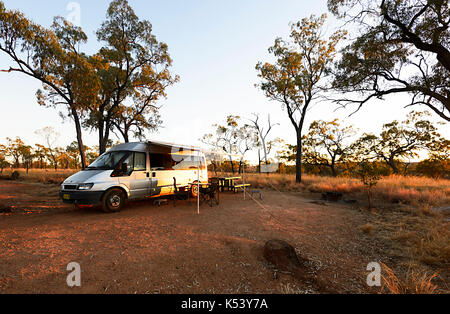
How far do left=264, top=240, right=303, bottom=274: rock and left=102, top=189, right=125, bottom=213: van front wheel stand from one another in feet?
17.4

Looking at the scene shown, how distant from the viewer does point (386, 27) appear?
7.78 m

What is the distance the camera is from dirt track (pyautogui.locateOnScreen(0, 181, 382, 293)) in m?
2.54

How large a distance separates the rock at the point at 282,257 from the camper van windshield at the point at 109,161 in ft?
18.5

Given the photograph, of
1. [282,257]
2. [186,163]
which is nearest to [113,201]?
[186,163]

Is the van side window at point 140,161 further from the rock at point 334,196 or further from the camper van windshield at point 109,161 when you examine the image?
the rock at point 334,196

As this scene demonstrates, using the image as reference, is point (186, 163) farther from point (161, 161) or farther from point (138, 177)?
point (138, 177)

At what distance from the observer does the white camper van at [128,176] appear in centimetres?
570

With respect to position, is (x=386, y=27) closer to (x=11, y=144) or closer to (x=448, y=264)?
(x=448, y=264)

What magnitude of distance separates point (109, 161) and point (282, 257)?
254 inches

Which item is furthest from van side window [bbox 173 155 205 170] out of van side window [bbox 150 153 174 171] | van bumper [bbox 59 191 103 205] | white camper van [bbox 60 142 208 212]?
van bumper [bbox 59 191 103 205]

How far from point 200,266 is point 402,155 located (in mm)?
30805

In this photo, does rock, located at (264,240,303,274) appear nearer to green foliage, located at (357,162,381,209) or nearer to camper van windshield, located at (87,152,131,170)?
camper van windshield, located at (87,152,131,170)

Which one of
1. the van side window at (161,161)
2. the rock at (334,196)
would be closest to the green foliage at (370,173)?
the rock at (334,196)
